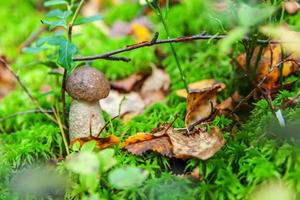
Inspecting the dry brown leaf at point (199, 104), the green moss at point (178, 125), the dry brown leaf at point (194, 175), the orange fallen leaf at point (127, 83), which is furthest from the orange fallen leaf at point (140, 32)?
the dry brown leaf at point (194, 175)

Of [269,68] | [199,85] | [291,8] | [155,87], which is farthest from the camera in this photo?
[155,87]

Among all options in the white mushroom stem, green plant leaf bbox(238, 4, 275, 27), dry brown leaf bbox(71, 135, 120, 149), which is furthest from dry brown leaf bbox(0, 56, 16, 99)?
green plant leaf bbox(238, 4, 275, 27)

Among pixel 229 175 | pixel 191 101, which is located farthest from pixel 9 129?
pixel 229 175

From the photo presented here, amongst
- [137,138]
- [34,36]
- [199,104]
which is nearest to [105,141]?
[137,138]

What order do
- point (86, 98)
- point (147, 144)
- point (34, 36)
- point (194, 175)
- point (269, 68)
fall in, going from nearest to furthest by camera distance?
point (194, 175)
point (147, 144)
point (86, 98)
point (269, 68)
point (34, 36)

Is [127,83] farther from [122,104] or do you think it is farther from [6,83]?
[6,83]

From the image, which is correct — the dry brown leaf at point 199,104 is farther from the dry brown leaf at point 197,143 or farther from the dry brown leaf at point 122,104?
the dry brown leaf at point 122,104

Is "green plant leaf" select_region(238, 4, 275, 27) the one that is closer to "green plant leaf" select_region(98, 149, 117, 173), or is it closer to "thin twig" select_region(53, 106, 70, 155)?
"green plant leaf" select_region(98, 149, 117, 173)

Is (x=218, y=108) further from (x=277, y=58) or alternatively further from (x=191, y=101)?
(x=277, y=58)
